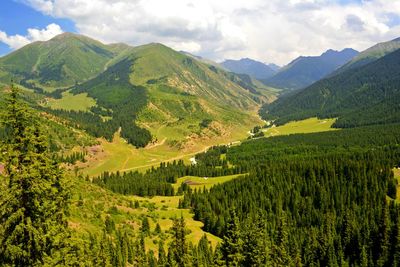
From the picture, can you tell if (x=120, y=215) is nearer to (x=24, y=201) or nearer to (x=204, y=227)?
(x=204, y=227)

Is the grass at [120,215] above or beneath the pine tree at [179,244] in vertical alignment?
beneath

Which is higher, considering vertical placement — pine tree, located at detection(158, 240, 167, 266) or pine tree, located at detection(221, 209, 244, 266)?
pine tree, located at detection(221, 209, 244, 266)

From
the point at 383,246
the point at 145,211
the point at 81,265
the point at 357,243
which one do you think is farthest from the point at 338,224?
the point at 81,265

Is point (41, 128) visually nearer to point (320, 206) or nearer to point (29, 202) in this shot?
point (29, 202)

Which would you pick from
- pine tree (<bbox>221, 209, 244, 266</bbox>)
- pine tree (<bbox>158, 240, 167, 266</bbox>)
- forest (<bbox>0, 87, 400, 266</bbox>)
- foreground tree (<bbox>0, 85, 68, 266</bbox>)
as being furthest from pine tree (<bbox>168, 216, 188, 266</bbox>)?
foreground tree (<bbox>0, 85, 68, 266</bbox>)

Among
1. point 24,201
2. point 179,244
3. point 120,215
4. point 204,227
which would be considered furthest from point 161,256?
point 24,201

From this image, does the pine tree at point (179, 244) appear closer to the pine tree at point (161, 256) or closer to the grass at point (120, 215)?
the pine tree at point (161, 256)

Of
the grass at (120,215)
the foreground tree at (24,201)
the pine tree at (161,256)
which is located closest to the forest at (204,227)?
the foreground tree at (24,201)

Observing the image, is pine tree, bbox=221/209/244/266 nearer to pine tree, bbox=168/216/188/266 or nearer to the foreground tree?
pine tree, bbox=168/216/188/266

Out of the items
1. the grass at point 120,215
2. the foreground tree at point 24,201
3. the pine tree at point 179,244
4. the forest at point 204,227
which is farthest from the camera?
the grass at point 120,215
